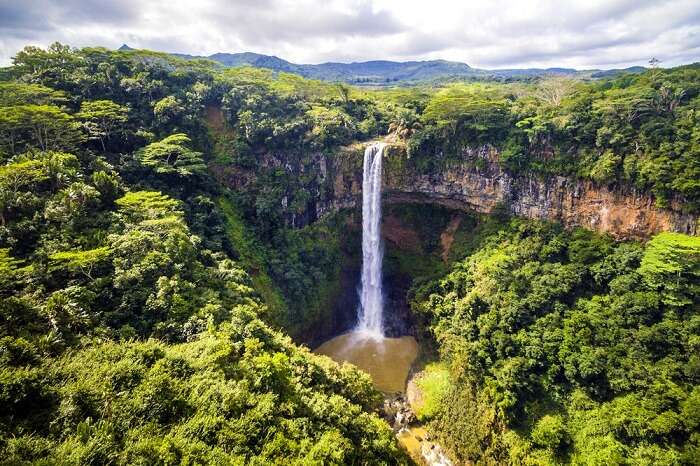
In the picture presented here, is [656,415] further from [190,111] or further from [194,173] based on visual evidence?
[190,111]

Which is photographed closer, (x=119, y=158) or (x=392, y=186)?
(x=119, y=158)

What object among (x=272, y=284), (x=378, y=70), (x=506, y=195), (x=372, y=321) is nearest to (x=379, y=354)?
(x=372, y=321)

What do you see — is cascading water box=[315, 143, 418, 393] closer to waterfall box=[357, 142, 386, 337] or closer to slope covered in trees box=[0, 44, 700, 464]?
waterfall box=[357, 142, 386, 337]

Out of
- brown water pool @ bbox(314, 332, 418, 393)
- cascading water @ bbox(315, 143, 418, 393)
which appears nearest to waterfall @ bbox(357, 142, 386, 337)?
cascading water @ bbox(315, 143, 418, 393)

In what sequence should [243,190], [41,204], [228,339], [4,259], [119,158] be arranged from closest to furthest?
[4,259] < [228,339] < [41,204] < [119,158] < [243,190]

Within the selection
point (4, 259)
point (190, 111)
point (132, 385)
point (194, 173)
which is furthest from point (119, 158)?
point (132, 385)

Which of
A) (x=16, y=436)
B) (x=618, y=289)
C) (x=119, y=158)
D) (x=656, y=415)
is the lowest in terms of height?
(x=656, y=415)
